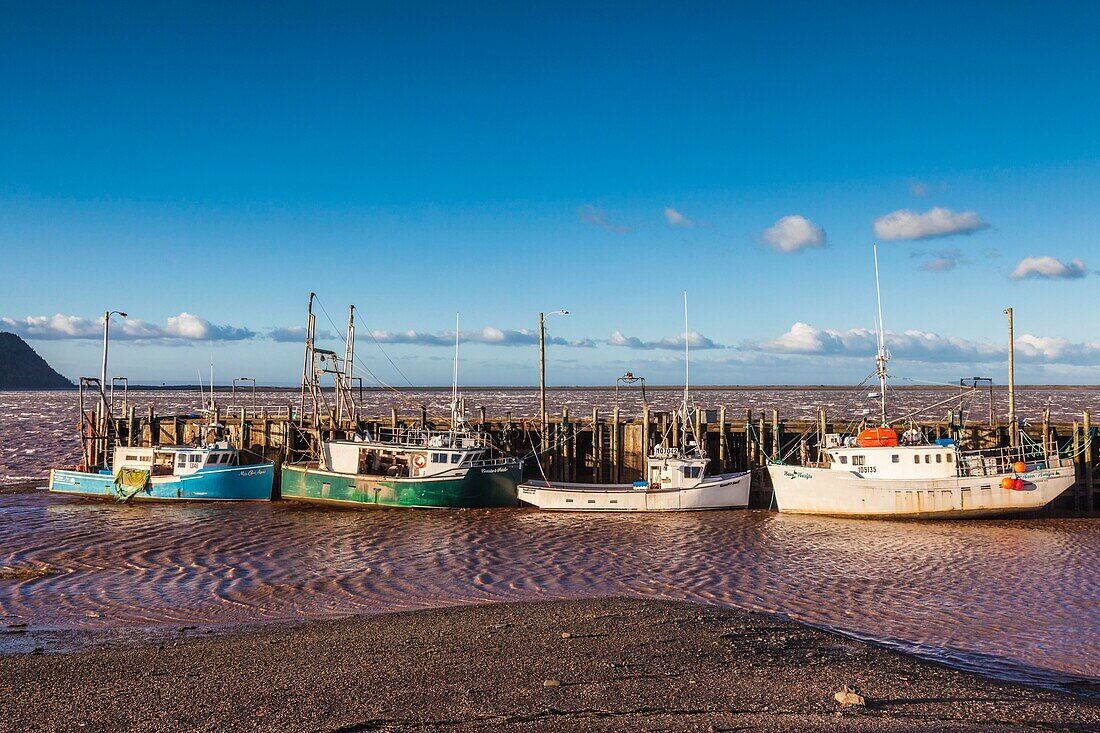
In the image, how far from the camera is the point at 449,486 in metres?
31.5

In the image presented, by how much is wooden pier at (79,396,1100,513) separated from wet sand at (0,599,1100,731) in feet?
63.8

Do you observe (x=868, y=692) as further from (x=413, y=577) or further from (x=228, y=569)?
(x=228, y=569)

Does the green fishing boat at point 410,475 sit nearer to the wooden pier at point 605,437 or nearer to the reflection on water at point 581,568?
the reflection on water at point 581,568

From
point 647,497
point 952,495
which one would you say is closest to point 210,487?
point 647,497

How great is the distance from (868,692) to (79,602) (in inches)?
630

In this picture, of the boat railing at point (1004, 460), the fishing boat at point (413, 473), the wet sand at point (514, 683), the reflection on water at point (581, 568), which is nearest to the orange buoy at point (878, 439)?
the boat railing at point (1004, 460)

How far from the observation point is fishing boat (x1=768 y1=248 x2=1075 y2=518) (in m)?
28.8

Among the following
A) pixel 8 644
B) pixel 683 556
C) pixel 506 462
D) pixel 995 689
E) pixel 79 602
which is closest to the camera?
pixel 995 689

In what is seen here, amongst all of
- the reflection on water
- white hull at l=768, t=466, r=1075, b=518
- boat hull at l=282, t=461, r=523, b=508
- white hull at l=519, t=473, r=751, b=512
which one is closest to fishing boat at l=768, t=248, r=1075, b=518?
white hull at l=768, t=466, r=1075, b=518

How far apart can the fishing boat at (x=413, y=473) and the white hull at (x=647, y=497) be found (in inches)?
62.9

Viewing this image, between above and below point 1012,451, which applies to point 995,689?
below

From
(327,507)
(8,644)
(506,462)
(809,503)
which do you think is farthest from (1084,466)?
(8,644)

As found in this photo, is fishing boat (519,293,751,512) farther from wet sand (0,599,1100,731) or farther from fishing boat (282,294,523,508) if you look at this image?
wet sand (0,599,1100,731)

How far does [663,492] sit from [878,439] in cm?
805
